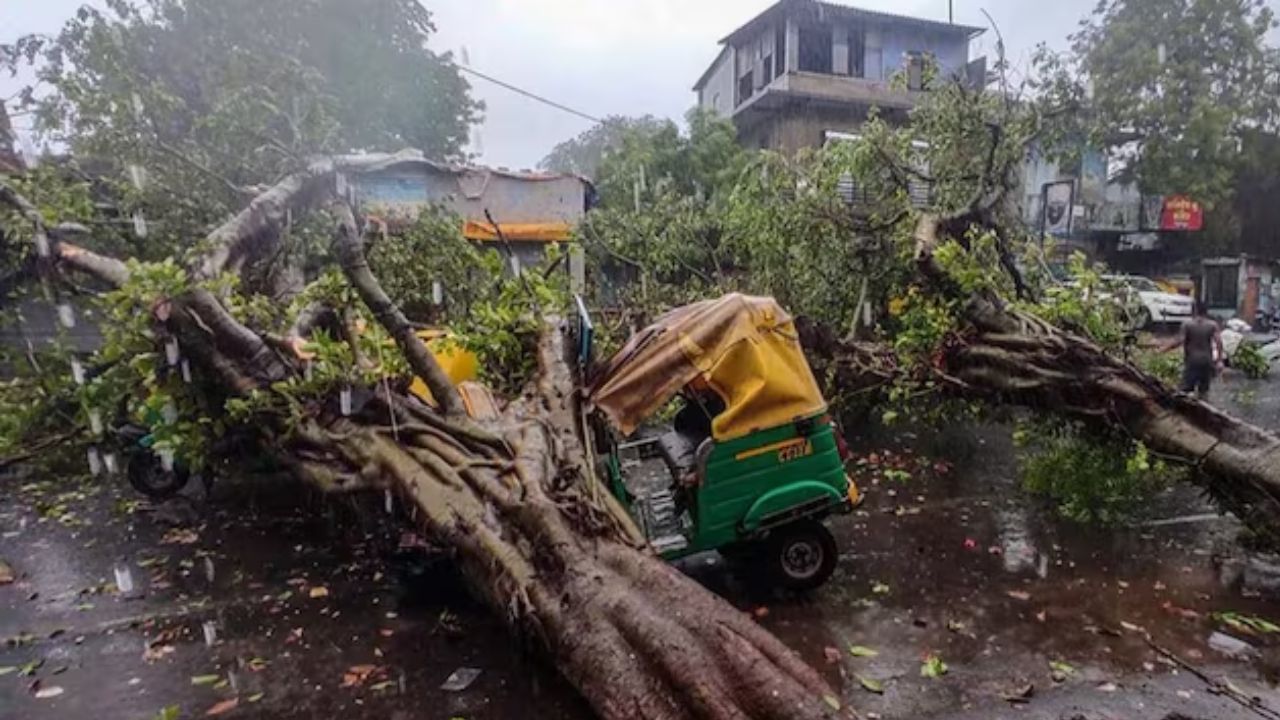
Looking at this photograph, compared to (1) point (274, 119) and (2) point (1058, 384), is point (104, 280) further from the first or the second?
(2) point (1058, 384)

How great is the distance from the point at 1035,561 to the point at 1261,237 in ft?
93.8

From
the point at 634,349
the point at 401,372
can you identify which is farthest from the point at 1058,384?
the point at 401,372

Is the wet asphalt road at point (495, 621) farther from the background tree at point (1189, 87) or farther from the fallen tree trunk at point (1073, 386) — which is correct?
the background tree at point (1189, 87)

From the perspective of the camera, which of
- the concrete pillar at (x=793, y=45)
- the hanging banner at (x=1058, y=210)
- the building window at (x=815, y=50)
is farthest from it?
the hanging banner at (x=1058, y=210)

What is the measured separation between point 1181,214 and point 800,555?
990 inches

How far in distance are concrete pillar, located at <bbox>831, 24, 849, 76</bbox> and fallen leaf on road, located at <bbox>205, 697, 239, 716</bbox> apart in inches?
909

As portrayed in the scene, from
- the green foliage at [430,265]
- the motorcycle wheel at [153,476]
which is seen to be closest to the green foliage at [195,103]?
the green foliage at [430,265]

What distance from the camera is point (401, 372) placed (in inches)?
213

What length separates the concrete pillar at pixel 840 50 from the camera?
2298cm

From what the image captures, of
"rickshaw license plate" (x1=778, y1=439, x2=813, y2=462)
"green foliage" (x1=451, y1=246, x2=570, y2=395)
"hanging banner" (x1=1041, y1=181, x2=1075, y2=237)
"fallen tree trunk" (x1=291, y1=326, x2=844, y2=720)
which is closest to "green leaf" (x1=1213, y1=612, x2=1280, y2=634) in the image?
"rickshaw license plate" (x1=778, y1=439, x2=813, y2=462)

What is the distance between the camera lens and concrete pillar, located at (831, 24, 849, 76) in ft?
75.4

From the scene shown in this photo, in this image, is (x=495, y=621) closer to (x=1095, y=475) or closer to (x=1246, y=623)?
(x=1246, y=623)

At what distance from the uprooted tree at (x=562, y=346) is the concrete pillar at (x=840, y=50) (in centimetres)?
1383

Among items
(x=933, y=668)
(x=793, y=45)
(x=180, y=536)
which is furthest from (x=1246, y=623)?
(x=793, y=45)
